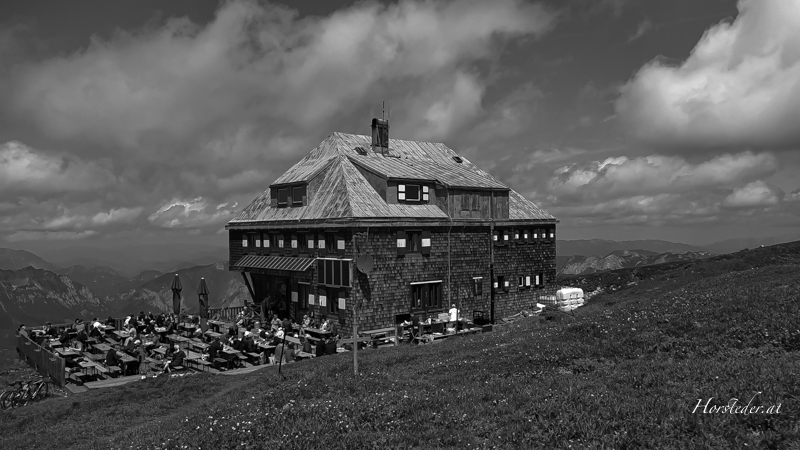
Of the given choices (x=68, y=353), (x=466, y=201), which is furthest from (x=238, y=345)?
(x=466, y=201)

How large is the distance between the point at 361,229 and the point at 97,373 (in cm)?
1585

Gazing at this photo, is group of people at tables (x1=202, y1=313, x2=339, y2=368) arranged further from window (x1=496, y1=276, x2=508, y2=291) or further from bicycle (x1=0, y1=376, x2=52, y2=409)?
window (x1=496, y1=276, x2=508, y2=291)

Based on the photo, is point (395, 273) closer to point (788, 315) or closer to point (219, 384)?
point (219, 384)

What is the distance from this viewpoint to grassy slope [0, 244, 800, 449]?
846 centimetres

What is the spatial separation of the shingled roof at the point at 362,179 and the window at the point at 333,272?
9.38ft

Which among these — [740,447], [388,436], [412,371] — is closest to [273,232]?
[412,371]

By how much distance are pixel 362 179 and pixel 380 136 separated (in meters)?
7.80

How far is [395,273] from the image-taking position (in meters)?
34.0

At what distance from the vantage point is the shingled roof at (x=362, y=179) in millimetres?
34406

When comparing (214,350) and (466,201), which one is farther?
(466,201)

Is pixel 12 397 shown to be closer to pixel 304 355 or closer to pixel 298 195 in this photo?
pixel 304 355

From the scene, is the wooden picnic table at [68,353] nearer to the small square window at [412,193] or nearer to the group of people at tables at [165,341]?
the group of people at tables at [165,341]

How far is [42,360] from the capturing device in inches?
1009

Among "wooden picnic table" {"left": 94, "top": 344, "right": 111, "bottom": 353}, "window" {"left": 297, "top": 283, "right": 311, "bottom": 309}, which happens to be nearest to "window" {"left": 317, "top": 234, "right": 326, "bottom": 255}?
"window" {"left": 297, "top": 283, "right": 311, "bottom": 309}
